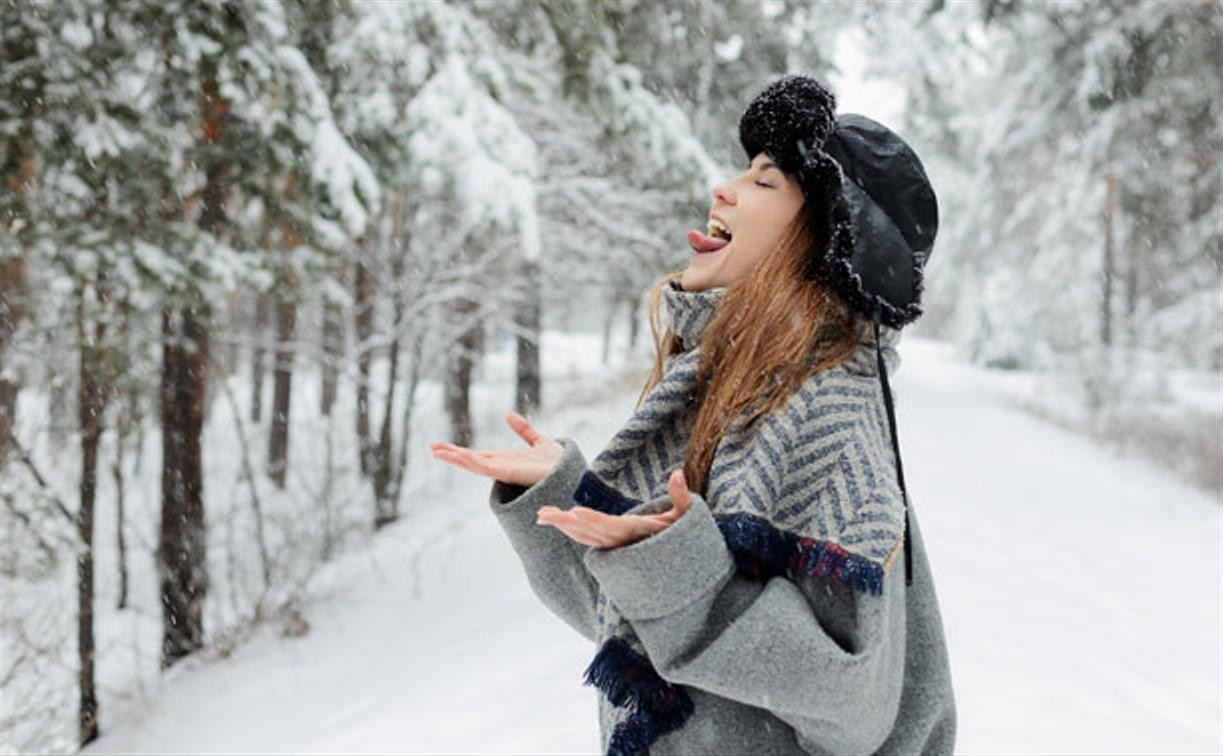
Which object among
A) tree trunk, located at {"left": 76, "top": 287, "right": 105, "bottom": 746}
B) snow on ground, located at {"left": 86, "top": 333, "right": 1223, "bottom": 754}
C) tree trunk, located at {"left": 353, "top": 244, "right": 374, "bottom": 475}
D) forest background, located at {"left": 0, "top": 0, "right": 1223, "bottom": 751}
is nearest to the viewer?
snow on ground, located at {"left": 86, "top": 333, "right": 1223, "bottom": 754}

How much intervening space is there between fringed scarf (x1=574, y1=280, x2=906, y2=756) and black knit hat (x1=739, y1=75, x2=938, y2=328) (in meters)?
0.10

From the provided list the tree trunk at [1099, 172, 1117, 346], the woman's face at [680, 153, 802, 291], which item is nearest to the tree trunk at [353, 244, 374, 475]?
the woman's face at [680, 153, 802, 291]

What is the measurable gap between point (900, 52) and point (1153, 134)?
15.3ft

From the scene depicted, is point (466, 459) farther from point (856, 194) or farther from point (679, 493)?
point (856, 194)

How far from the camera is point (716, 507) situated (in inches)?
57.8

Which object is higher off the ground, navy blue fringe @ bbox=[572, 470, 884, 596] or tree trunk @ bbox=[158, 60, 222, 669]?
navy blue fringe @ bbox=[572, 470, 884, 596]

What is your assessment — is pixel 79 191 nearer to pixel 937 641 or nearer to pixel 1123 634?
pixel 937 641

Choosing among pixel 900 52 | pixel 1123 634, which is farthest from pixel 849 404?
pixel 900 52

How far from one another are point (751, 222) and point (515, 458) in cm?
59

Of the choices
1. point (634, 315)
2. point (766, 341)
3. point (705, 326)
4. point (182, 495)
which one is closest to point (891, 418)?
point (766, 341)

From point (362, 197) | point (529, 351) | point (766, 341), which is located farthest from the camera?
point (529, 351)

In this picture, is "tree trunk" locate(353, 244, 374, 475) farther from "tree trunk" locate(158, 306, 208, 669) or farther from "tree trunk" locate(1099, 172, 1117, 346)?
"tree trunk" locate(1099, 172, 1117, 346)

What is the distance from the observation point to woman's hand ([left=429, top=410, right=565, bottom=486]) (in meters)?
1.68

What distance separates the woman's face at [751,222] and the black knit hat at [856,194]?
30mm
